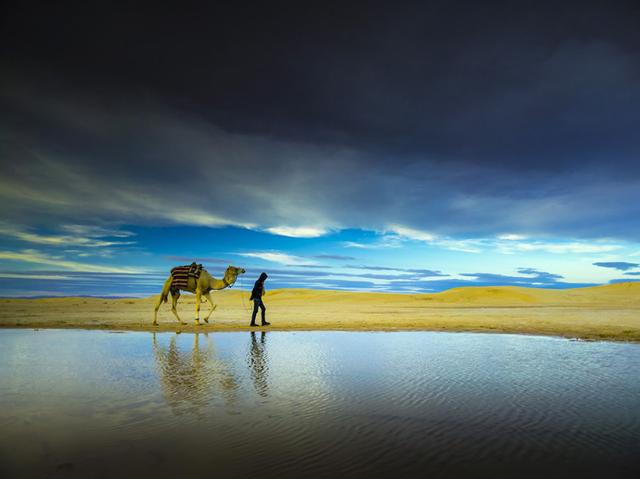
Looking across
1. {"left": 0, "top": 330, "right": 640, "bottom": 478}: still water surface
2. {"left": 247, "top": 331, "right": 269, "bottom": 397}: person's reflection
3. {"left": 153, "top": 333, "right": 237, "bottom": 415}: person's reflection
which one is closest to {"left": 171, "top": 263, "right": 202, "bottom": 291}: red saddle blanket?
{"left": 247, "top": 331, "right": 269, "bottom": 397}: person's reflection

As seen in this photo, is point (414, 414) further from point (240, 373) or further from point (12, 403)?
point (12, 403)

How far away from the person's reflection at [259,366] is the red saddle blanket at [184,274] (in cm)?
876

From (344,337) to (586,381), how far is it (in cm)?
903

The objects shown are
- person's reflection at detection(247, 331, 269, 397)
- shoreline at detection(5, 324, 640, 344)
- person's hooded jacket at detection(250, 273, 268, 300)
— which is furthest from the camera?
person's hooded jacket at detection(250, 273, 268, 300)

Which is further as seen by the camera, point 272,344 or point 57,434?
A: point 272,344

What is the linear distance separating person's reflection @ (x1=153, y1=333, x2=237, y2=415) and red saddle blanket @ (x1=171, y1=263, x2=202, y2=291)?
9555mm

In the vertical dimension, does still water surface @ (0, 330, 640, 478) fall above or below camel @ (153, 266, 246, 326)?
below

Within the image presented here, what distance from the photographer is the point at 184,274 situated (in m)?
22.0

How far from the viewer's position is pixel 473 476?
3.77m

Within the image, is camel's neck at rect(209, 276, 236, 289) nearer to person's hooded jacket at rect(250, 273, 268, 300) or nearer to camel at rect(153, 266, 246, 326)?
camel at rect(153, 266, 246, 326)

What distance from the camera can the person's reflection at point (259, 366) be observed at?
24.2 ft

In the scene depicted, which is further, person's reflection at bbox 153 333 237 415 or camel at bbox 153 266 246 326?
camel at bbox 153 266 246 326

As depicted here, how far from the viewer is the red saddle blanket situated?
21.9 metres

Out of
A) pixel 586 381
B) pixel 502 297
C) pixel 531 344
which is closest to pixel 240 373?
pixel 586 381
